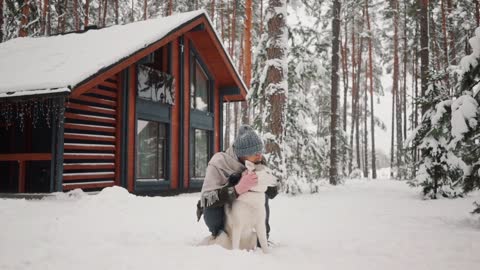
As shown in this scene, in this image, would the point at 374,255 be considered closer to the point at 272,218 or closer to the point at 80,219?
the point at 272,218

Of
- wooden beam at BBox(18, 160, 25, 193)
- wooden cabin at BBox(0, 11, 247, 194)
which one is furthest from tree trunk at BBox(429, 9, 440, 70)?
wooden beam at BBox(18, 160, 25, 193)

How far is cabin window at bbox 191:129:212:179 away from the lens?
16297mm

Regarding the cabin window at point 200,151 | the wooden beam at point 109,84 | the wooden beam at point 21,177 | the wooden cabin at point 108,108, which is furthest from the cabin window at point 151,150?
the wooden beam at point 21,177

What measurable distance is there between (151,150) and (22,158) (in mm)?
4190

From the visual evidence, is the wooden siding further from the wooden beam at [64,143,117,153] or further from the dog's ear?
the dog's ear

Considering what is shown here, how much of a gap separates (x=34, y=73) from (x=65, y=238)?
7.50 m

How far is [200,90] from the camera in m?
17.1

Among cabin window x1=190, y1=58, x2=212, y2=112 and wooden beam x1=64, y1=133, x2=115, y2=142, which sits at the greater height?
cabin window x1=190, y1=58, x2=212, y2=112

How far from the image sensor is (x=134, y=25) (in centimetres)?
1478

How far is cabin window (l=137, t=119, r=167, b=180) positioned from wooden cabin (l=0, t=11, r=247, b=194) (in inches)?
1.4

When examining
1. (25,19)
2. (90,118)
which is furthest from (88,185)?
(25,19)

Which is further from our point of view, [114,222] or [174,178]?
[174,178]

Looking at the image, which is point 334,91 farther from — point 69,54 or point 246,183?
point 246,183

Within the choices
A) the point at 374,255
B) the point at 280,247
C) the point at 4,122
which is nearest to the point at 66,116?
the point at 4,122
